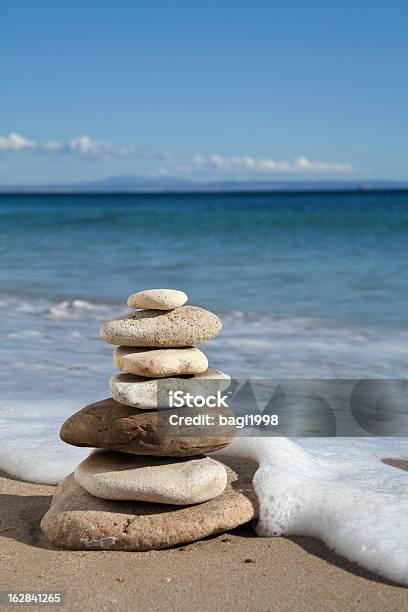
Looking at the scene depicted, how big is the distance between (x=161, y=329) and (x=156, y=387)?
0.93 ft

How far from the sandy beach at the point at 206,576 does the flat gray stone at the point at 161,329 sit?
0.97 meters

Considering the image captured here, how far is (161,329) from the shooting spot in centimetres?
404

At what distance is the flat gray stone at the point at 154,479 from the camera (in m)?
3.91

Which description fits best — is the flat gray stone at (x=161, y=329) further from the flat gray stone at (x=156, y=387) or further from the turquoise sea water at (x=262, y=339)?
the turquoise sea water at (x=262, y=339)

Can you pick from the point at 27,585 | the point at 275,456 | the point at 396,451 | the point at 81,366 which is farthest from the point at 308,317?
the point at 27,585

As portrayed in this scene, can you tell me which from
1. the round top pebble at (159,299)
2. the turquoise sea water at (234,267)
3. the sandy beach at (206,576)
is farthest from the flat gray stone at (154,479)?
the turquoise sea water at (234,267)

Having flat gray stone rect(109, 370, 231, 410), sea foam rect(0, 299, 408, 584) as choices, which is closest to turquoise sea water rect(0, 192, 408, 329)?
sea foam rect(0, 299, 408, 584)

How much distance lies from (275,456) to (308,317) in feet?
22.1

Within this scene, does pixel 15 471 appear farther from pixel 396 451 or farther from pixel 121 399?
pixel 396 451

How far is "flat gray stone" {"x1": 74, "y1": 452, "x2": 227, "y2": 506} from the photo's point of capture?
3.91 meters

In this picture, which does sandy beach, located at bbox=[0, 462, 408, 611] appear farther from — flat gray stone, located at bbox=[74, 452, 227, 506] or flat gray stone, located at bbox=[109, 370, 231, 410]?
flat gray stone, located at bbox=[109, 370, 231, 410]

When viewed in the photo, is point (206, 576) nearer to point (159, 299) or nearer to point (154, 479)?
point (154, 479)

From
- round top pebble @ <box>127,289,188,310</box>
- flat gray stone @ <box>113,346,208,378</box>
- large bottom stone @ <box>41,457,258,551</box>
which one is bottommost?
large bottom stone @ <box>41,457,258,551</box>

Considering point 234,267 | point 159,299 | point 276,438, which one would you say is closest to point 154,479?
point 159,299
